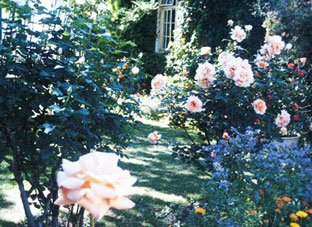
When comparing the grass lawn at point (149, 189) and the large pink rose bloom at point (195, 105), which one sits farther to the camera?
the grass lawn at point (149, 189)

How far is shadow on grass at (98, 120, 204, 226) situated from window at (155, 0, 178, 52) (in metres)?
5.86

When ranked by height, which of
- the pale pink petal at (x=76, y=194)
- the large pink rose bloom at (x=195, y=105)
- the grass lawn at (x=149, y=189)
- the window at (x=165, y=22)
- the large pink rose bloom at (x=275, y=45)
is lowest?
the grass lawn at (x=149, y=189)

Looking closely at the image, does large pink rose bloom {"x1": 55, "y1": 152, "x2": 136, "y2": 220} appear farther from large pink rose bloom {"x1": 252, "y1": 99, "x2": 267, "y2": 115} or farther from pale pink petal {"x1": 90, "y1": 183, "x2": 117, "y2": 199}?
large pink rose bloom {"x1": 252, "y1": 99, "x2": 267, "y2": 115}

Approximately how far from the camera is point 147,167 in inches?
178

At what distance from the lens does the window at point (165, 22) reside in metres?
10.9

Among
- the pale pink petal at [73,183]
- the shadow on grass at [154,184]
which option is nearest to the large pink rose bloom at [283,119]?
the shadow on grass at [154,184]

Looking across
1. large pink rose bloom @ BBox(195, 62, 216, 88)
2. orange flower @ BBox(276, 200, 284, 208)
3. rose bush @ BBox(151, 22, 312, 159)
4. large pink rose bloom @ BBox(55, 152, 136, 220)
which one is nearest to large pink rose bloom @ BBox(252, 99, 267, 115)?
rose bush @ BBox(151, 22, 312, 159)

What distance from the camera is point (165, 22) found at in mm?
11086

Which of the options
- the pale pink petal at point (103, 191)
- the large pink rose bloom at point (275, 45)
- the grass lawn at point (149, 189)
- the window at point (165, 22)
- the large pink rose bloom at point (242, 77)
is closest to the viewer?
the pale pink petal at point (103, 191)

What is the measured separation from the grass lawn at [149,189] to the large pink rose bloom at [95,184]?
155cm

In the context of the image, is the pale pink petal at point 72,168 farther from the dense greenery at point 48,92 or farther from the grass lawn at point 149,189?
the grass lawn at point 149,189

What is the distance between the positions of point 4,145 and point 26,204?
0.40 metres

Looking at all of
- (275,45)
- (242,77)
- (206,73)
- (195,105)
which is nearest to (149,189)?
(195,105)

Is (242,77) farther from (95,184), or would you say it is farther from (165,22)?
(165,22)
